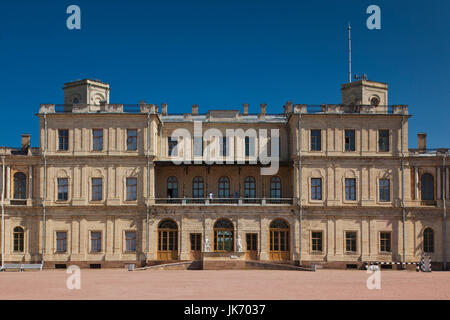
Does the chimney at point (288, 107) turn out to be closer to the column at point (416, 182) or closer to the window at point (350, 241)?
the column at point (416, 182)

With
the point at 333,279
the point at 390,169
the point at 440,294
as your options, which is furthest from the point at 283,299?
the point at 390,169

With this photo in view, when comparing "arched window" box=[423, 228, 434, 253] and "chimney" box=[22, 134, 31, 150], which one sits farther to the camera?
"chimney" box=[22, 134, 31, 150]

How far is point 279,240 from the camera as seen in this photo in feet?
160

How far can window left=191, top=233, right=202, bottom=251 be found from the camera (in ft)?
160

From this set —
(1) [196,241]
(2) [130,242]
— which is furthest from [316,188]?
(2) [130,242]

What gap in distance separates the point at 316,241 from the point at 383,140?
10604mm

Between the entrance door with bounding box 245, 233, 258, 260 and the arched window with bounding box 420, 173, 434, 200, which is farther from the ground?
the arched window with bounding box 420, 173, 434, 200

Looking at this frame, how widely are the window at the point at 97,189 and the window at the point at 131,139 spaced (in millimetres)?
3786

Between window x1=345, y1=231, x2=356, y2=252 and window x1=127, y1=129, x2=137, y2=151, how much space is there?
19771mm

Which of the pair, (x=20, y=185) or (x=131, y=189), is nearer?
(x=131, y=189)

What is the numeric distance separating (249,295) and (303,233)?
876 inches

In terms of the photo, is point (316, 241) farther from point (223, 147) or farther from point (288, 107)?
point (288, 107)

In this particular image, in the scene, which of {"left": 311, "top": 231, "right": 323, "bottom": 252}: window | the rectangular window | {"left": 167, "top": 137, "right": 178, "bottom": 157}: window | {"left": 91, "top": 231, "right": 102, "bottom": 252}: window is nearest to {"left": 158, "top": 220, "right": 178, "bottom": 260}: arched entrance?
{"left": 91, "top": 231, "right": 102, "bottom": 252}: window

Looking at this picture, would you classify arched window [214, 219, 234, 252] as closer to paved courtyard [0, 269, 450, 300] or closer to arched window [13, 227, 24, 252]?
paved courtyard [0, 269, 450, 300]
